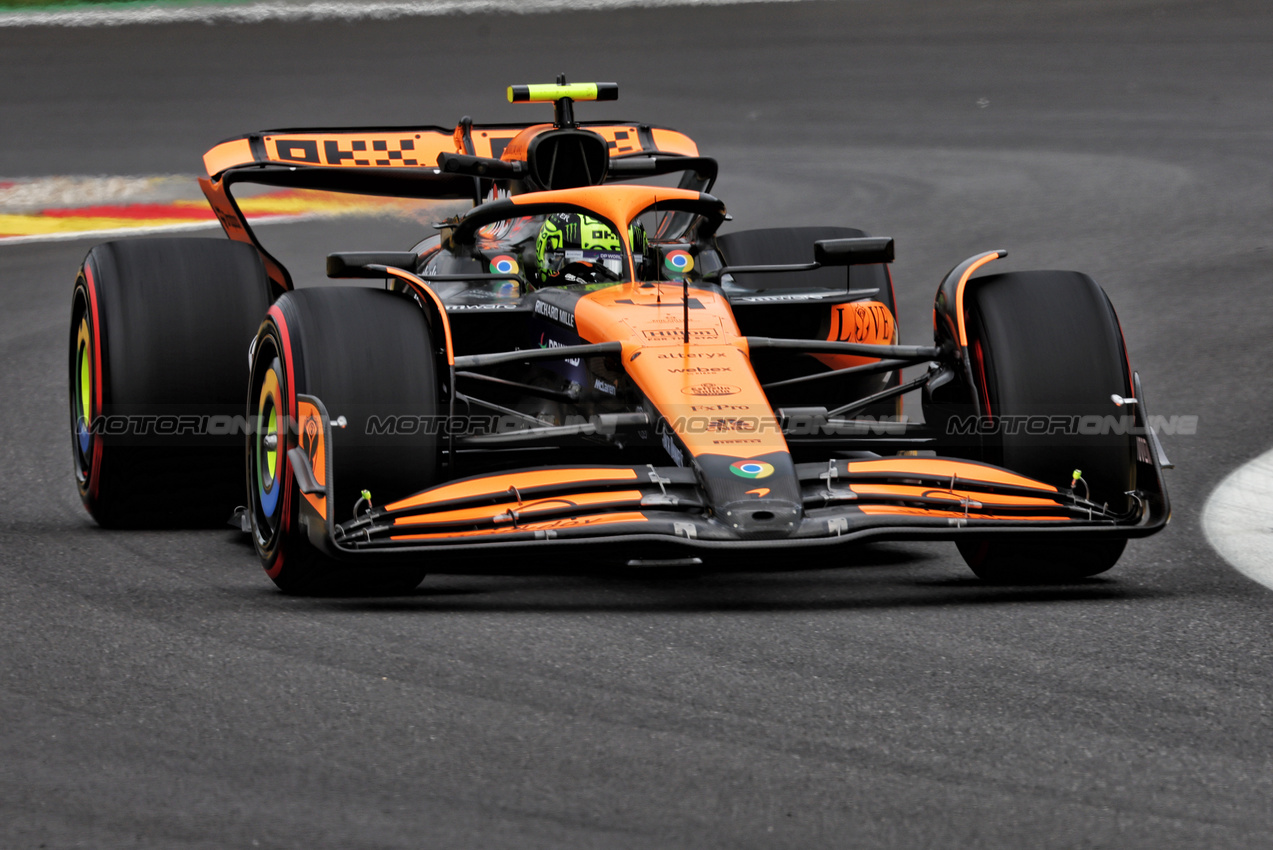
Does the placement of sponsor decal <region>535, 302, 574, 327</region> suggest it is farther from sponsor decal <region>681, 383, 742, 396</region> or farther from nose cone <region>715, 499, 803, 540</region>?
nose cone <region>715, 499, 803, 540</region>

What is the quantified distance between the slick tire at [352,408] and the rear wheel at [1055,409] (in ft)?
5.93

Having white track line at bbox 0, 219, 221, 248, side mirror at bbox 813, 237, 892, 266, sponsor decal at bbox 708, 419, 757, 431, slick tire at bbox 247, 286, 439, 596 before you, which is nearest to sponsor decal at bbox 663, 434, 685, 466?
sponsor decal at bbox 708, 419, 757, 431

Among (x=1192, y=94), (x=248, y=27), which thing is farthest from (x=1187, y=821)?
(x=248, y=27)

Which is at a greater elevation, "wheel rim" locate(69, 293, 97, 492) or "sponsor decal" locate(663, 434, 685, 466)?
"wheel rim" locate(69, 293, 97, 492)

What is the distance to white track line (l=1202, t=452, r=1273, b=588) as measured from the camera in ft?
20.1

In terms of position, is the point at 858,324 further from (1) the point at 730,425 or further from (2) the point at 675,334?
(1) the point at 730,425

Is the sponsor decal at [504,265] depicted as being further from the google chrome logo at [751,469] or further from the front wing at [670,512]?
the google chrome logo at [751,469]

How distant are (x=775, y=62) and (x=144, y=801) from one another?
70.3ft

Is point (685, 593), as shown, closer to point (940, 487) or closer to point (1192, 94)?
point (940, 487)

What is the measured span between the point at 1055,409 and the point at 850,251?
3.89 feet

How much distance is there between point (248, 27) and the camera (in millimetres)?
26469

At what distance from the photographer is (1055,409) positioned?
19.1 feet

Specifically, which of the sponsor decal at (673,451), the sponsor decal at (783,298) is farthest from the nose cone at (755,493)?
the sponsor decal at (783,298)

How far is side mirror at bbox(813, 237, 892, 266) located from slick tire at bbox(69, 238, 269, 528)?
2.19 m
